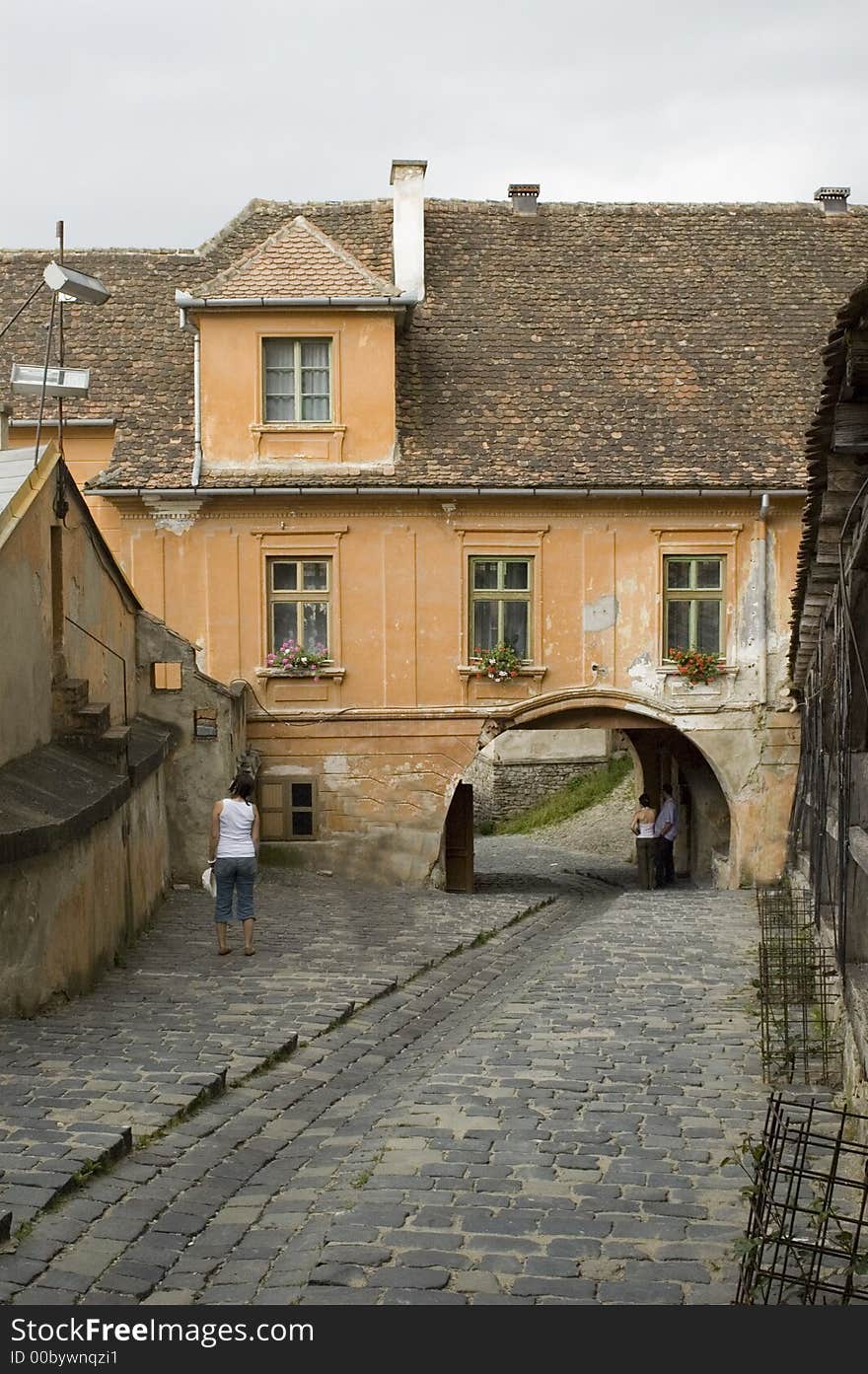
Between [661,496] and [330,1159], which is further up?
[661,496]

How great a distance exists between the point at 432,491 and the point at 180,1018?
38.4 ft

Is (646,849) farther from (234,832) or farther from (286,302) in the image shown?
(234,832)

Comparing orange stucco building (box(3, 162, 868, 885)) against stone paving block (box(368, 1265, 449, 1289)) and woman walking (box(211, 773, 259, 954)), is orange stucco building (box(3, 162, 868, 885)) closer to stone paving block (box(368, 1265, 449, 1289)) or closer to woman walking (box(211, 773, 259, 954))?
woman walking (box(211, 773, 259, 954))

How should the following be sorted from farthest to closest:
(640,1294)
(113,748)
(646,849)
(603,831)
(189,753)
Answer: (603,831) < (646,849) < (189,753) < (113,748) < (640,1294)

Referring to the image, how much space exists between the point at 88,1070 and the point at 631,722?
47.9 ft

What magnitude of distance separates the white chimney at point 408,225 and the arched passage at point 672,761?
6.51m

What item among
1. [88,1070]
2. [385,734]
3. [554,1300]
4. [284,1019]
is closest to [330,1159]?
[88,1070]

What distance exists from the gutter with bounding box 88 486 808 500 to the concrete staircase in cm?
827

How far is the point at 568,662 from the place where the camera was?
22.5 meters

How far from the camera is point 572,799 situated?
1559 inches

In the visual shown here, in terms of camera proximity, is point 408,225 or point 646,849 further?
point 646,849

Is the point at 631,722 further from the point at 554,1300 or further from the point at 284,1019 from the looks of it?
the point at 554,1300

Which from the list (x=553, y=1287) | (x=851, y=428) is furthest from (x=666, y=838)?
(x=553, y=1287)

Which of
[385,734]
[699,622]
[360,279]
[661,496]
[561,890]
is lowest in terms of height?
[561,890]
